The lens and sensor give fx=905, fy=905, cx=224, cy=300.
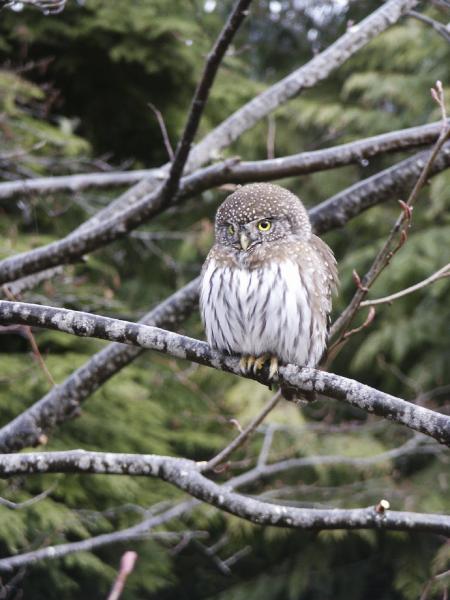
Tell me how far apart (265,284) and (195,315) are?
16.6 feet

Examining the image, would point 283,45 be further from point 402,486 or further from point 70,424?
point 70,424

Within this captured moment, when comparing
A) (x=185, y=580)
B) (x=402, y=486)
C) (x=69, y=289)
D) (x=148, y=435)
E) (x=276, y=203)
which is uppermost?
(x=276, y=203)

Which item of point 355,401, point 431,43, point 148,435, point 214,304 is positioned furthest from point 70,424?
point 431,43

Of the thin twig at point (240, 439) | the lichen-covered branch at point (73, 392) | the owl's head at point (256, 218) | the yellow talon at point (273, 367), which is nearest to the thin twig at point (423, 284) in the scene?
the yellow talon at point (273, 367)

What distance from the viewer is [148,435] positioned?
6441mm

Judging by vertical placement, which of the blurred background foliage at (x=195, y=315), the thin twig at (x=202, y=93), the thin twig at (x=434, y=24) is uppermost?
the thin twig at (x=434, y=24)

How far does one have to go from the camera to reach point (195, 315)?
8344 millimetres

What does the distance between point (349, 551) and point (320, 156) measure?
596cm

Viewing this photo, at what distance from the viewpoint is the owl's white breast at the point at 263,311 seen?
3.26 meters

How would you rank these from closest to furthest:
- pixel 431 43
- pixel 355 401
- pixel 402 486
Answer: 1. pixel 355 401
2. pixel 402 486
3. pixel 431 43

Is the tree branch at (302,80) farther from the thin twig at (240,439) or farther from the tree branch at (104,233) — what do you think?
the thin twig at (240,439)

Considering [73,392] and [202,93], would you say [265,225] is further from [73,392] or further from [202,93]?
[73,392]

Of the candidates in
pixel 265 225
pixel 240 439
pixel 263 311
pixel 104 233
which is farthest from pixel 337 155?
pixel 240 439

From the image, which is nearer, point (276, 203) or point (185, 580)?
point (276, 203)
